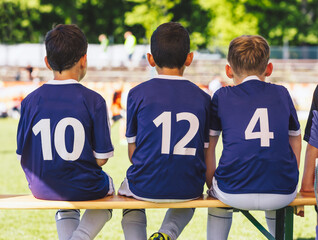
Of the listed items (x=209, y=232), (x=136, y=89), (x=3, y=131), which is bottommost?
(x=3, y=131)

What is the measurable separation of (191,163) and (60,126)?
888 millimetres

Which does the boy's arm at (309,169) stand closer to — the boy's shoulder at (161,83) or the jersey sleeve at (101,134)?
the boy's shoulder at (161,83)

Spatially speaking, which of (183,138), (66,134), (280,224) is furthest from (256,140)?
(66,134)

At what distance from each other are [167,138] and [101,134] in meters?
0.44

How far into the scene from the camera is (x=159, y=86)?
134 inches

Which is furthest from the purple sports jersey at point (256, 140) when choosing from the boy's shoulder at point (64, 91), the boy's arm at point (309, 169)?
the boy's shoulder at point (64, 91)

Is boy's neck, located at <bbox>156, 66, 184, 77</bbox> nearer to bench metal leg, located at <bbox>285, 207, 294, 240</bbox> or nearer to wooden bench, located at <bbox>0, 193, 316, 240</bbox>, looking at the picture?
wooden bench, located at <bbox>0, 193, 316, 240</bbox>

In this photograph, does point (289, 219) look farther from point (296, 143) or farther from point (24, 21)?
point (24, 21)

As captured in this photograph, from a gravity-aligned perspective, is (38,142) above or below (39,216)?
above

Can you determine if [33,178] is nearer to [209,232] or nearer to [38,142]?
[38,142]

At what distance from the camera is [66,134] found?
336cm

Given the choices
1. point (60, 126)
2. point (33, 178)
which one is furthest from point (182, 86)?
point (33, 178)

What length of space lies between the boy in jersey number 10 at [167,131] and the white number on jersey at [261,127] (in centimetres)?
31

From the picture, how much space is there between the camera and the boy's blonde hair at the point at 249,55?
3.44 meters
